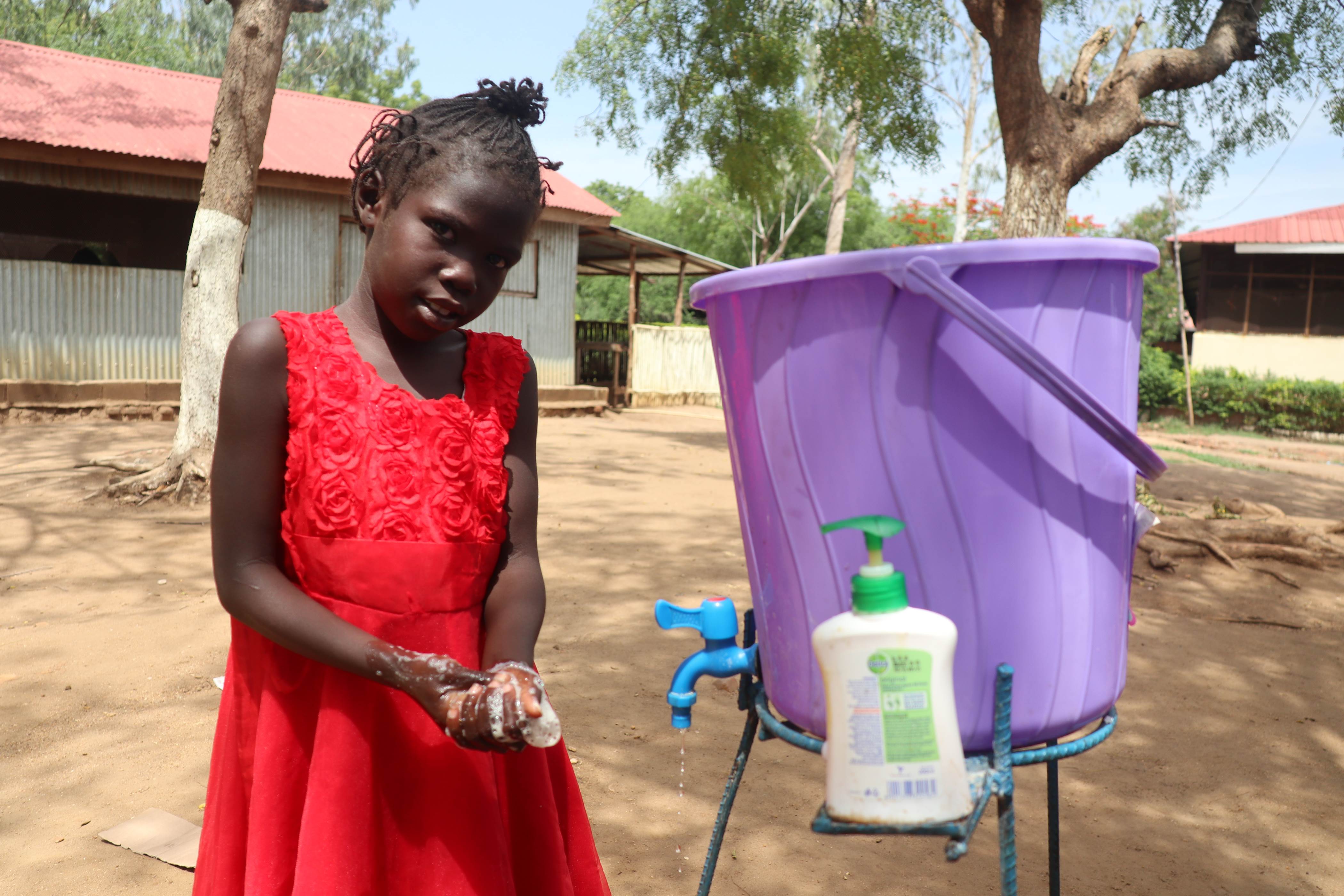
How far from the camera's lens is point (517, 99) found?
53.3 inches

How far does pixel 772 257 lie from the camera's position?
93.0ft

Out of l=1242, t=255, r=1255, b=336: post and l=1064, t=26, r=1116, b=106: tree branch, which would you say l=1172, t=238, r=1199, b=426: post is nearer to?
l=1242, t=255, r=1255, b=336: post

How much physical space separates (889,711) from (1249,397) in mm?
17823

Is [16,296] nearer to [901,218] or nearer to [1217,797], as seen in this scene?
[1217,797]

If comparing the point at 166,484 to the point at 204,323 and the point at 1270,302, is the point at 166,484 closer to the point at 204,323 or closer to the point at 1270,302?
the point at 204,323

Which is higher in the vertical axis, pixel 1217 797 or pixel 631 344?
pixel 631 344

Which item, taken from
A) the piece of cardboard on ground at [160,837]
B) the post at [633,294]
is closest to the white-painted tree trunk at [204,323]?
the piece of cardboard on ground at [160,837]

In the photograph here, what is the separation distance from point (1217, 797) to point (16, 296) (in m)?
10.3

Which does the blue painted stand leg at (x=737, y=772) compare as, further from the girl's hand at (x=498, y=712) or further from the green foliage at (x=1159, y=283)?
the green foliage at (x=1159, y=283)

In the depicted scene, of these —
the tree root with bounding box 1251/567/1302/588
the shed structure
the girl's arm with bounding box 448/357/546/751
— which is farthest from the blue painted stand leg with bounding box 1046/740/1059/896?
the shed structure

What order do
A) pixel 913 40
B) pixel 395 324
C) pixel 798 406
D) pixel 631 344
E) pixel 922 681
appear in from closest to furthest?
pixel 922 681
pixel 798 406
pixel 395 324
pixel 913 40
pixel 631 344

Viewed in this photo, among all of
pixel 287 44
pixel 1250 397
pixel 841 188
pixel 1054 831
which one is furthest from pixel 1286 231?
pixel 287 44

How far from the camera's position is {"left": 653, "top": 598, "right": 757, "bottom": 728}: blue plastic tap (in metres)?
1.27

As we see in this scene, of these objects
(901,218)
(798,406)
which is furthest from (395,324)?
(901,218)
